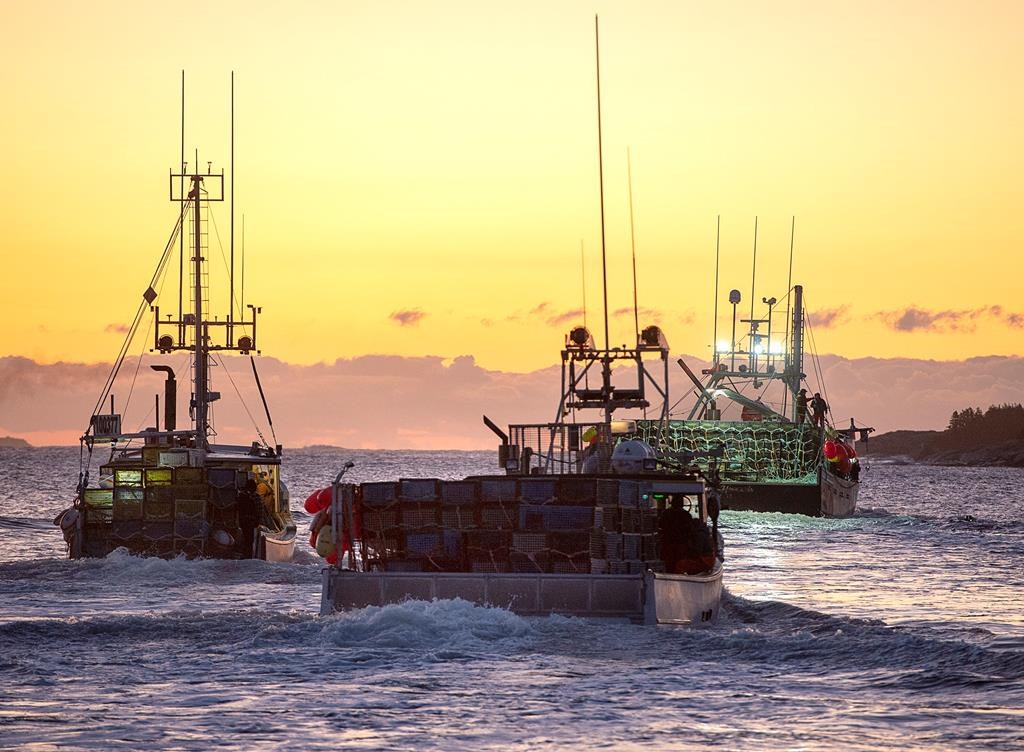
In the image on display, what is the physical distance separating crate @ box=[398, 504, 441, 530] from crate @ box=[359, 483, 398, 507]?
0.31m

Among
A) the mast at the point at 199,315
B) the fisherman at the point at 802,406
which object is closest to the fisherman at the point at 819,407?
the fisherman at the point at 802,406

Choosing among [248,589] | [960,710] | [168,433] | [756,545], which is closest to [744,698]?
[960,710]

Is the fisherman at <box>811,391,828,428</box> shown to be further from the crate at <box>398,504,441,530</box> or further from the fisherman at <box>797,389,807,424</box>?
the crate at <box>398,504,441,530</box>

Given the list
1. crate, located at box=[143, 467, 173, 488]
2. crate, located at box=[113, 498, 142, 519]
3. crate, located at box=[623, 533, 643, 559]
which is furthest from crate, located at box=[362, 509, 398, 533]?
crate, located at box=[113, 498, 142, 519]

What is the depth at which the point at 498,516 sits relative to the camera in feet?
85.3

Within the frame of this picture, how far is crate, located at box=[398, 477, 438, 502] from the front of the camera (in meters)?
26.2

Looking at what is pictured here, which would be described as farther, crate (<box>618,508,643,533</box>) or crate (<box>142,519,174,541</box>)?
crate (<box>142,519,174,541</box>)

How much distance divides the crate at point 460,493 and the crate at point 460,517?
98mm

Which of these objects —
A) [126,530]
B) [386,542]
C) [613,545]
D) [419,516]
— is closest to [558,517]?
[613,545]

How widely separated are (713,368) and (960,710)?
6391 cm

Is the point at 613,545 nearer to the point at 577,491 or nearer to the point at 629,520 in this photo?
the point at 629,520

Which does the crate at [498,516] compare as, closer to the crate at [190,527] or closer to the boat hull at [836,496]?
the crate at [190,527]

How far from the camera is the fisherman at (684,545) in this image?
26.0m

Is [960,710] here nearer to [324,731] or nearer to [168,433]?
[324,731]
